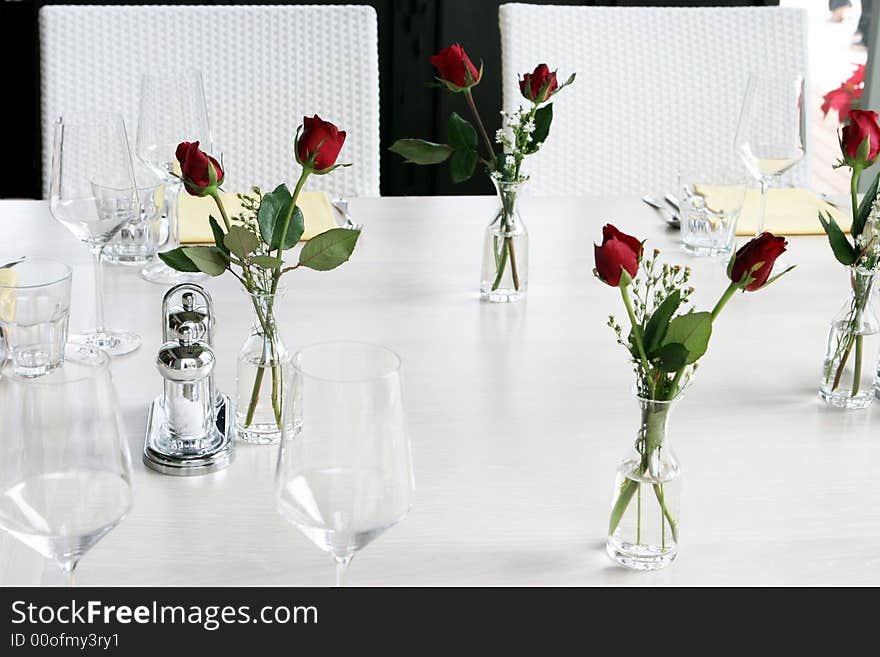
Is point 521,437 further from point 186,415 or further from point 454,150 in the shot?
point 454,150

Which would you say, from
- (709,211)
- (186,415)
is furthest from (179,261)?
(709,211)

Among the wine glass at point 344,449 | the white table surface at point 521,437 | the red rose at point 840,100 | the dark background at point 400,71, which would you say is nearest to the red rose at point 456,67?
the white table surface at point 521,437

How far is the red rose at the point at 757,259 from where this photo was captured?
2.65 feet

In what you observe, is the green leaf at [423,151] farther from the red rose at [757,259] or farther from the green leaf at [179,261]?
the red rose at [757,259]

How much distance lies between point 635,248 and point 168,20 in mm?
1358

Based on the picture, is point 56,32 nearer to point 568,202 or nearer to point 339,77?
point 339,77

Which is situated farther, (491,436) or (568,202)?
(568,202)

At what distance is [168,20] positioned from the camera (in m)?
1.93

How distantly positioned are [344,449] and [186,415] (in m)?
0.38

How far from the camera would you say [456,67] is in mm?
1288

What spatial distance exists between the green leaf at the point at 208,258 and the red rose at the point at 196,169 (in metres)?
0.07

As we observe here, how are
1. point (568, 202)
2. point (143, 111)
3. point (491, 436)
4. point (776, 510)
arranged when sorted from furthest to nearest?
point (568, 202), point (143, 111), point (491, 436), point (776, 510)

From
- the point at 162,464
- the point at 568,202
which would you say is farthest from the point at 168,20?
the point at 162,464

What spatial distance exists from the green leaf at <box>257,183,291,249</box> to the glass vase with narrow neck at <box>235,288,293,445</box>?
0.06m
